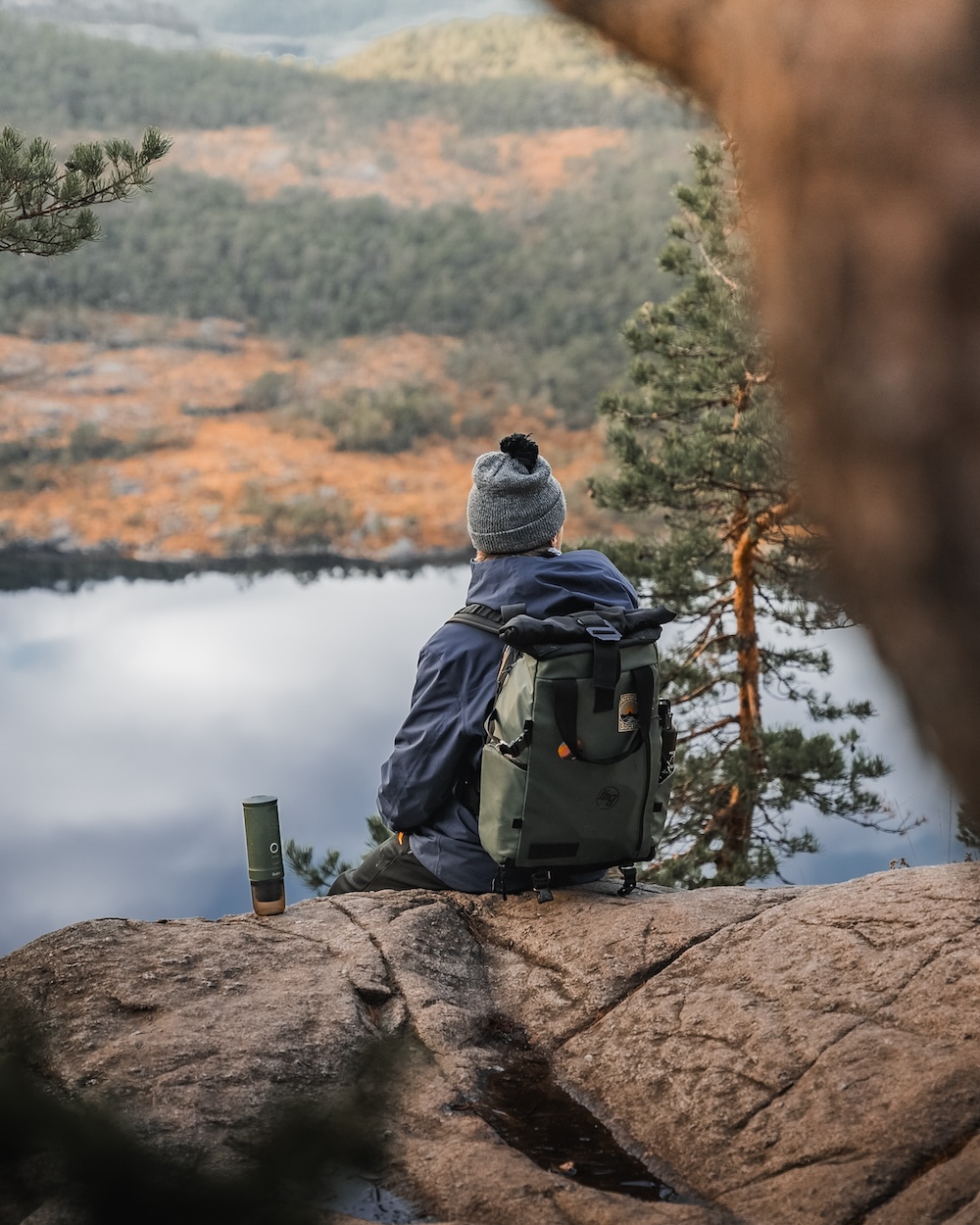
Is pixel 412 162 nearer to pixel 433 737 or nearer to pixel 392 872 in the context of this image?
pixel 392 872

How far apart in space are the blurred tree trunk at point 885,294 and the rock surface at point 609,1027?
4.95ft

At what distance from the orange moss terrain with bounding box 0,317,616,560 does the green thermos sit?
1108cm

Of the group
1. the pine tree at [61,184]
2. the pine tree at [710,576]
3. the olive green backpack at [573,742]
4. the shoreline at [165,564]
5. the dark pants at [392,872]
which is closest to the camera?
the olive green backpack at [573,742]

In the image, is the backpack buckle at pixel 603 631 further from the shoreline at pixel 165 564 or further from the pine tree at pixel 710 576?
the shoreline at pixel 165 564

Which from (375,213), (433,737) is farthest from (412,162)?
(433,737)

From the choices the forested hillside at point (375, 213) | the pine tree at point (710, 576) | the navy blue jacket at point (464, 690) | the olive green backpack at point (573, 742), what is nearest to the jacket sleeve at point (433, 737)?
the navy blue jacket at point (464, 690)

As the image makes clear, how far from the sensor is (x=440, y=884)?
3.10 m

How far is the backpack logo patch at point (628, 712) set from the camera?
268 centimetres

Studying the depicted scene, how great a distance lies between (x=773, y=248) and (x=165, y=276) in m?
23.6

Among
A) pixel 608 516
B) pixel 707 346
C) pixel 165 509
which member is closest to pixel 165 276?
pixel 165 509

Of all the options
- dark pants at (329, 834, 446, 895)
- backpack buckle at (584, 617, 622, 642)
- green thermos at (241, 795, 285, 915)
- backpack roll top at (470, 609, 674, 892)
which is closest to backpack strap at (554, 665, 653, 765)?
backpack roll top at (470, 609, 674, 892)

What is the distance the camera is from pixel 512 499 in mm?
2842

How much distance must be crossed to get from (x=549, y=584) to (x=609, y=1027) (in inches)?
40.5

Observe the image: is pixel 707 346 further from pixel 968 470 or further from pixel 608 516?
pixel 968 470
